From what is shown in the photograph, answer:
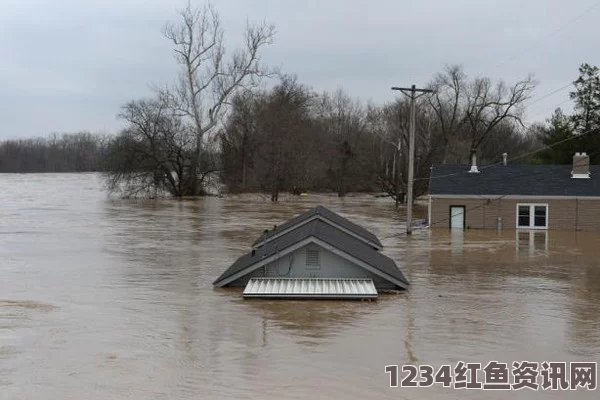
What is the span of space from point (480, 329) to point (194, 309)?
255 inches

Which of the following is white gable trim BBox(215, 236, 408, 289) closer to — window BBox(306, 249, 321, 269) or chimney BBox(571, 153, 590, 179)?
window BBox(306, 249, 321, 269)

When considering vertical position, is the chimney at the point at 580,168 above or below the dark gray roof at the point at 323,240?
above

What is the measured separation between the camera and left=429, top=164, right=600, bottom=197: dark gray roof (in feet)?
125

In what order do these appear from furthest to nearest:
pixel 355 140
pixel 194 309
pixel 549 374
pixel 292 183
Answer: pixel 355 140, pixel 292 183, pixel 194 309, pixel 549 374

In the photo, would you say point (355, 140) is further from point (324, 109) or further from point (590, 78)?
point (590, 78)

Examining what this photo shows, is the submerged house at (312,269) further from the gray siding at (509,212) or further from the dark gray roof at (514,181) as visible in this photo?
the dark gray roof at (514,181)

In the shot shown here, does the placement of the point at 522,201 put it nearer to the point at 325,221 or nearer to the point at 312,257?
the point at 325,221

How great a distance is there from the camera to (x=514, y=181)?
39.2 m

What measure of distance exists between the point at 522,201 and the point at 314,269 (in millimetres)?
23418

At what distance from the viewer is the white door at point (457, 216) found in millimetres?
38375

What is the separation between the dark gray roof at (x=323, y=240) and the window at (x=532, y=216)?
2063 cm

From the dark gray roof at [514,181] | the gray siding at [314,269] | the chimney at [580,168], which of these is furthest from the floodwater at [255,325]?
the chimney at [580,168]

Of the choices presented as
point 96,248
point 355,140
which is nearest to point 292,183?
point 355,140

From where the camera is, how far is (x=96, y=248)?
2783 centimetres
